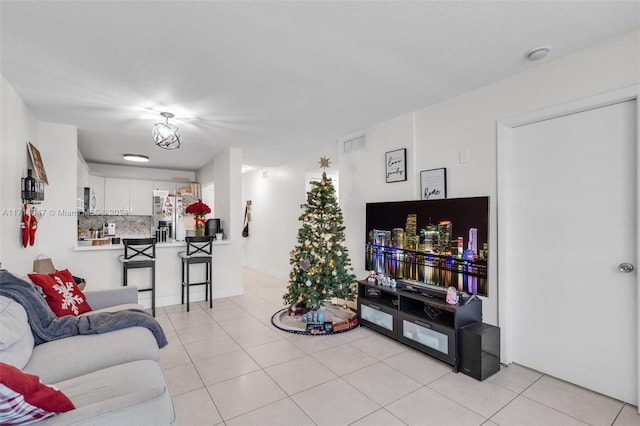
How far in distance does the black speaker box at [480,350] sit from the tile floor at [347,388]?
0.07 meters

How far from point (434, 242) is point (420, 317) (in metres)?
0.73

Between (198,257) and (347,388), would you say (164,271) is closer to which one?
(198,257)

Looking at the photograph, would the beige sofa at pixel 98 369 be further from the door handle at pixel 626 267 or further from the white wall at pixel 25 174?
the door handle at pixel 626 267

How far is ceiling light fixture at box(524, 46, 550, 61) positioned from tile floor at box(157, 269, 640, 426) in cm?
249

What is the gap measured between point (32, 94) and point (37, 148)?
1.07m

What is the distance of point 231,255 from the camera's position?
5.11 metres

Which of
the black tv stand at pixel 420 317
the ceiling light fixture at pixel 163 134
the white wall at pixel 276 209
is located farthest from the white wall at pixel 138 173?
the black tv stand at pixel 420 317

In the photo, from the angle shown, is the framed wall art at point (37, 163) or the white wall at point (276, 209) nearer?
the framed wall art at point (37, 163)

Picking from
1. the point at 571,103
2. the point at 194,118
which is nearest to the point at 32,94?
the point at 194,118

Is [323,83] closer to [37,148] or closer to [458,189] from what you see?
[458,189]

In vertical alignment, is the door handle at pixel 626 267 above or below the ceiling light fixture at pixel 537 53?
below

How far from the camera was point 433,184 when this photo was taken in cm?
329

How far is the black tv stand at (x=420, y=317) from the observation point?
265cm

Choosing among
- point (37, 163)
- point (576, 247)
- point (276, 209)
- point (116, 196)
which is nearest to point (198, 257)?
point (37, 163)
